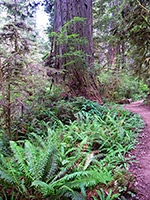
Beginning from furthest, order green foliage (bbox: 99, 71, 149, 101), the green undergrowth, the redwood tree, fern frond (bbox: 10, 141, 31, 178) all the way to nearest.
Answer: green foliage (bbox: 99, 71, 149, 101), the redwood tree, fern frond (bbox: 10, 141, 31, 178), the green undergrowth

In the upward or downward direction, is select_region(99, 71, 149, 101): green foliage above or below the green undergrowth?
above

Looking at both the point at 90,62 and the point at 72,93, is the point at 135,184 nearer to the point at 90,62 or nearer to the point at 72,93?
the point at 72,93

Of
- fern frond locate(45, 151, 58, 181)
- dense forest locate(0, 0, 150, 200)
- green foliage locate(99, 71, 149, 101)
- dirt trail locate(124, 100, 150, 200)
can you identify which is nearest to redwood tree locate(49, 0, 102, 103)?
dense forest locate(0, 0, 150, 200)

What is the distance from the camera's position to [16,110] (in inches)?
95.3

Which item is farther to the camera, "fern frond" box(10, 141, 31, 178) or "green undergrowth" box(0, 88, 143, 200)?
"fern frond" box(10, 141, 31, 178)

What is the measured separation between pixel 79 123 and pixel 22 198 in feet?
6.57

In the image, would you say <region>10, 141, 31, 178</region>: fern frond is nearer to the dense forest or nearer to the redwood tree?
the dense forest

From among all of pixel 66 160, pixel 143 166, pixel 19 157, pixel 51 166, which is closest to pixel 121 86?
pixel 143 166

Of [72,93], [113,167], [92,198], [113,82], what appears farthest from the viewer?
[113,82]

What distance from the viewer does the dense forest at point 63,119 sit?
163 cm

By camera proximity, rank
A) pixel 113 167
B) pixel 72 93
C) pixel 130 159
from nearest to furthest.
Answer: pixel 113 167, pixel 130 159, pixel 72 93

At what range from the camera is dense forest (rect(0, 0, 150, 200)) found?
1627mm

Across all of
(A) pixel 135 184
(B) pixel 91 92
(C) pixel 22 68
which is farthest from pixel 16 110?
(B) pixel 91 92

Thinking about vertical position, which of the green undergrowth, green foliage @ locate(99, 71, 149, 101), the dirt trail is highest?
green foliage @ locate(99, 71, 149, 101)
